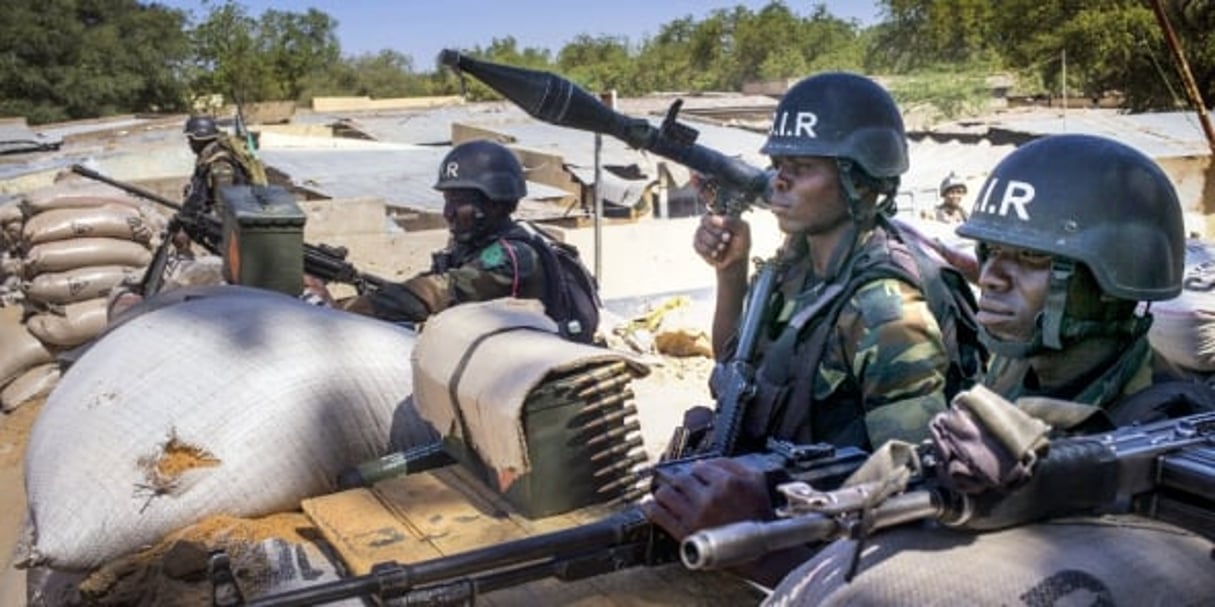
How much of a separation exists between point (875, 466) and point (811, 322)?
1.00 m

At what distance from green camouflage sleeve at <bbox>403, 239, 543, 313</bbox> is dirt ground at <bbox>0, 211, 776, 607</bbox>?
89.2 inches

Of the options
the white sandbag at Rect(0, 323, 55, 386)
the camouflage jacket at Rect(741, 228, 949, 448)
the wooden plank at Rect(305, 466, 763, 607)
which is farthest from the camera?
the white sandbag at Rect(0, 323, 55, 386)

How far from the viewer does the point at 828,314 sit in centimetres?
219

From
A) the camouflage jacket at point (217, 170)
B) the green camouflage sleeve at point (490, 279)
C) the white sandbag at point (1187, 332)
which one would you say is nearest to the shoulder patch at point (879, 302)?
the white sandbag at point (1187, 332)

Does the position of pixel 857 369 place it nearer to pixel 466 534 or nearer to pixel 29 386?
pixel 466 534

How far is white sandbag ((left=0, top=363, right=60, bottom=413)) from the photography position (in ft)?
25.0

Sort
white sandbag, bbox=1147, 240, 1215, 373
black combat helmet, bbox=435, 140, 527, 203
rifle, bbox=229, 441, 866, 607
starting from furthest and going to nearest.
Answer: black combat helmet, bbox=435, 140, 527, 203 → white sandbag, bbox=1147, 240, 1215, 373 → rifle, bbox=229, 441, 866, 607

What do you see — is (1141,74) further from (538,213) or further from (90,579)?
(90,579)

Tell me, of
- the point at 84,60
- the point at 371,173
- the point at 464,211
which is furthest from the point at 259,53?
the point at 464,211

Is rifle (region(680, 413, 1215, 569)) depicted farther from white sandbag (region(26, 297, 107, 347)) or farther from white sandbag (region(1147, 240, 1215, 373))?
white sandbag (region(26, 297, 107, 347))

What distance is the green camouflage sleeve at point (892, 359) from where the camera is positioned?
1.95m

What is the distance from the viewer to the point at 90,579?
8.13 feet

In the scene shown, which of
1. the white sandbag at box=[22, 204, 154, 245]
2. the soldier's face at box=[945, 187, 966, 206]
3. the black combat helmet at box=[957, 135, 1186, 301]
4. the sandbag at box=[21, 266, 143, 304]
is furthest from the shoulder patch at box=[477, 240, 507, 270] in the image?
the soldier's face at box=[945, 187, 966, 206]

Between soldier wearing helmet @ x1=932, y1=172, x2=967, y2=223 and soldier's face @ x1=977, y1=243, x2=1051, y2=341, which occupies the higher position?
soldier's face @ x1=977, y1=243, x2=1051, y2=341
